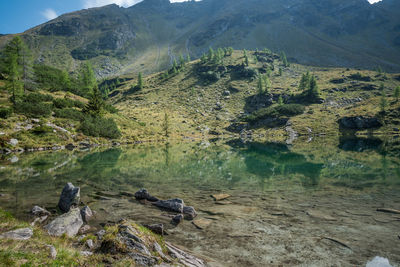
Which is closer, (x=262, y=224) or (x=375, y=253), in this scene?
(x=375, y=253)

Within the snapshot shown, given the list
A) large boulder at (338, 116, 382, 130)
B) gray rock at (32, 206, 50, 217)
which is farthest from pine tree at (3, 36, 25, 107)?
large boulder at (338, 116, 382, 130)

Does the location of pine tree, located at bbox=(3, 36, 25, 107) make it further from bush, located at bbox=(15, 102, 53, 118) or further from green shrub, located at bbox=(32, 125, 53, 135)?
green shrub, located at bbox=(32, 125, 53, 135)

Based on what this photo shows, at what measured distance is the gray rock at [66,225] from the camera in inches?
368

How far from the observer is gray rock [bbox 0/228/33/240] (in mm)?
7048

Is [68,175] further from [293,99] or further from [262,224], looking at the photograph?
[293,99]

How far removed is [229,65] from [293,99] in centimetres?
7707

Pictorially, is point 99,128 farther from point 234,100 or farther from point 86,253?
point 234,100

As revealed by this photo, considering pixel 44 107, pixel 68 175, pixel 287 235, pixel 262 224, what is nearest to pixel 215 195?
pixel 262 224

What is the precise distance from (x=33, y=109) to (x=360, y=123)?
370ft

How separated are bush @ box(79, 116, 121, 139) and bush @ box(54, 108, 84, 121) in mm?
2298

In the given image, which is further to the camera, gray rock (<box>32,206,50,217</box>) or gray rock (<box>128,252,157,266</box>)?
gray rock (<box>32,206,50,217</box>)

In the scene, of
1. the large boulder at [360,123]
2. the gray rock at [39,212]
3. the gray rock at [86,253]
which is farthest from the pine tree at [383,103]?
the gray rock at [39,212]

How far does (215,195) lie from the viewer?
17.3m

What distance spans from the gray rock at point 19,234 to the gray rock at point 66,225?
1346mm
